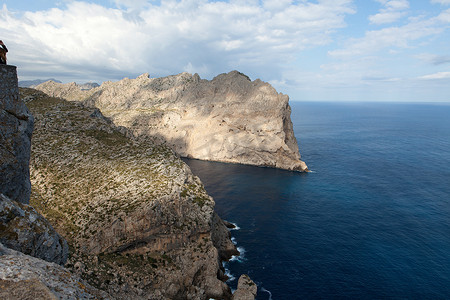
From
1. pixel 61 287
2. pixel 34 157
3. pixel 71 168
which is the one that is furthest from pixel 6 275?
pixel 34 157

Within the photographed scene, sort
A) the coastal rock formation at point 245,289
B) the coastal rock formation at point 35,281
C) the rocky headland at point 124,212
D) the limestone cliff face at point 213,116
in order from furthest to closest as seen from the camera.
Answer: the limestone cliff face at point 213,116, the coastal rock formation at point 245,289, the rocky headland at point 124,212, the coastal rock formation at point 35,281

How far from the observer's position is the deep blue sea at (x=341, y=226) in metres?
50.5

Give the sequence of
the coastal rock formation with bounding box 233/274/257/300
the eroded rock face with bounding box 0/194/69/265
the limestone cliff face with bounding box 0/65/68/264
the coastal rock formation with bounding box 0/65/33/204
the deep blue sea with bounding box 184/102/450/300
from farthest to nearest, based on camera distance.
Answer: the deep blue sea with bounding box 184/102/450/300 → the coastal rock formation with bounding box 233/274/257/300 → the coastal rock formation with bounding box 0/65/33/204 → the limestone cliff face with bounding box 0/65/68/264 → the eroded rock face with bounding box 0/194/69/265

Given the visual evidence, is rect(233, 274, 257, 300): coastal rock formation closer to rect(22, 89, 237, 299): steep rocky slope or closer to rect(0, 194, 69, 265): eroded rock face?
rect(22, 89, 237, 299): steep rocky slope

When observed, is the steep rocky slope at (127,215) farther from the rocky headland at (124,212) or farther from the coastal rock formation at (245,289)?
the coastal rock formation at (245,289)

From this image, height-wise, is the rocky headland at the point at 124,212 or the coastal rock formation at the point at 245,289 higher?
the rocky headland at the point at 124,212

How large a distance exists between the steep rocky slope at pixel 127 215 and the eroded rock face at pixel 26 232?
87.7ft

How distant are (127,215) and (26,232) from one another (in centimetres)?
3257

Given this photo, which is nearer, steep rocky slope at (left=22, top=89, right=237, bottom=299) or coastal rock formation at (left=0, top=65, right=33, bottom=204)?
coastal rock formation at (left=0, top=65, right=33, bottom=204)

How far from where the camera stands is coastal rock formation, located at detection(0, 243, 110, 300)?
27.0ft

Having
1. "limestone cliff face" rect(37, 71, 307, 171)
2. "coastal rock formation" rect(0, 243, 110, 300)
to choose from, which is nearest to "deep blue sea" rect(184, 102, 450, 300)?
"limestone cliff face" rect(37, 71, 307, 171)

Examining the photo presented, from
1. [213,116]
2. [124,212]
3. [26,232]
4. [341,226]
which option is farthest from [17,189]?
[213,116]

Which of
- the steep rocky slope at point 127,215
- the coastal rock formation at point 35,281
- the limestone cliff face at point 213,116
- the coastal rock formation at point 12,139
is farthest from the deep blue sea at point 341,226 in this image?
the coastal rock formation at point 35,281

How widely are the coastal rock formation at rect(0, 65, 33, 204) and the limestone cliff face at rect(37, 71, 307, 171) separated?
114562 mm
